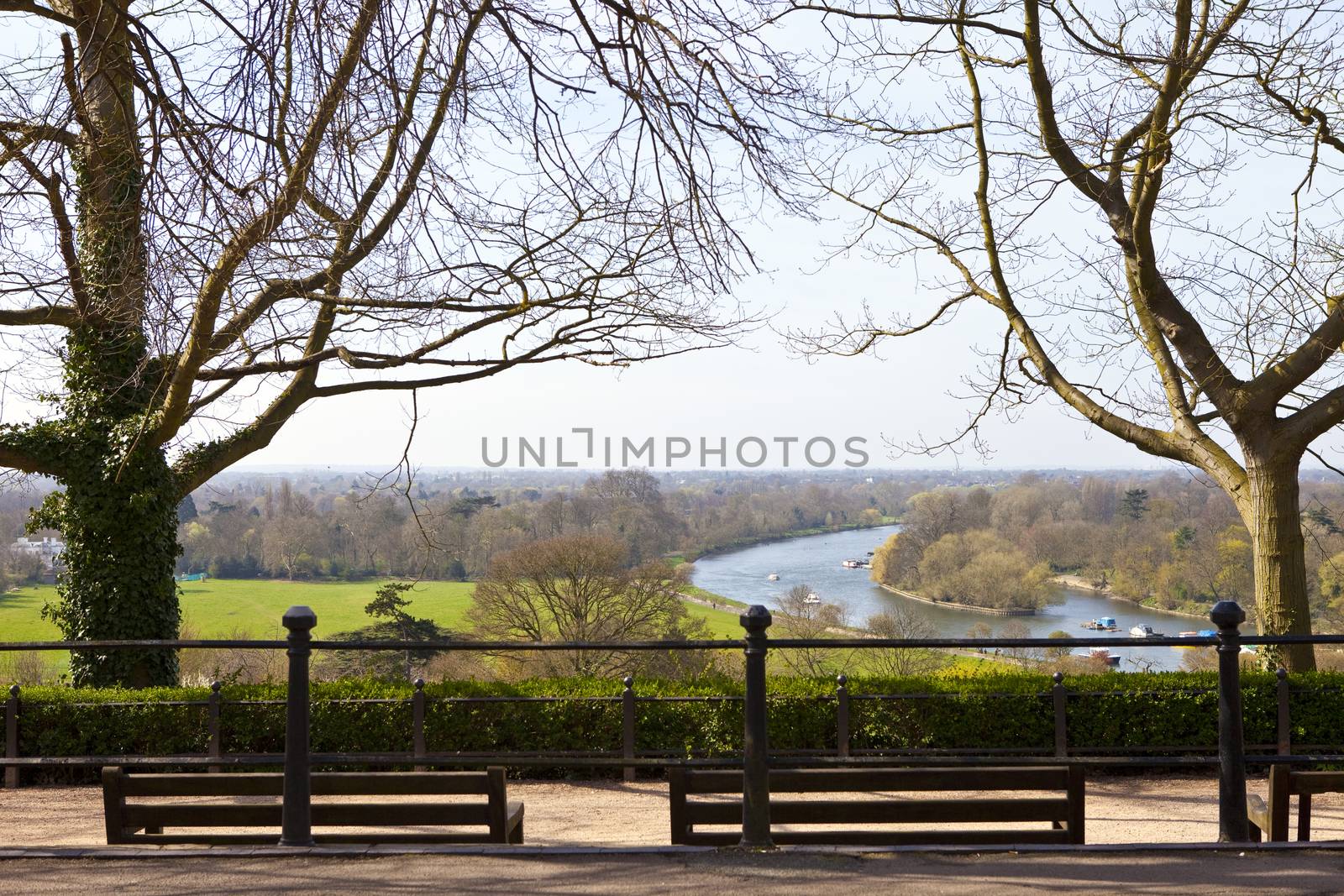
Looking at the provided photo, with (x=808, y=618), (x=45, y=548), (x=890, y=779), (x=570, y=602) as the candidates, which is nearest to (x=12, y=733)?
(x=890, y=779)

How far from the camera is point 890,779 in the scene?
4.37 meters

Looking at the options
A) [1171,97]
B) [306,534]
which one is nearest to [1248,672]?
[1171,97]

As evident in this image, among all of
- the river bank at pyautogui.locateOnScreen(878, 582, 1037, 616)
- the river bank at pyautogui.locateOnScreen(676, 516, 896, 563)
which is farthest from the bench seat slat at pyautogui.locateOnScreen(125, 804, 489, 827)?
the river bank at pyautogui.locateOnScreen(676, 516, 896, 563)

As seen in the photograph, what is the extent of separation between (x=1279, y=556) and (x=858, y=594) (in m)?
32.2

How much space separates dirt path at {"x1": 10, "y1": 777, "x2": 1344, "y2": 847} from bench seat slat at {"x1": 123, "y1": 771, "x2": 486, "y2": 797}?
2.11 m

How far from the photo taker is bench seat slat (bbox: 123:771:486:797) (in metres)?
4.52

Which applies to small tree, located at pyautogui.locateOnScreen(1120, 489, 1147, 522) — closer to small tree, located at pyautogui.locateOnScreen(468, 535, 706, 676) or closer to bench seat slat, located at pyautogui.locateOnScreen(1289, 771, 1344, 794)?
small tree, located at pyautogui.locateOnScreen(468, 535, 706, 676)

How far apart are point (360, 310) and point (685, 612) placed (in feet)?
64.1

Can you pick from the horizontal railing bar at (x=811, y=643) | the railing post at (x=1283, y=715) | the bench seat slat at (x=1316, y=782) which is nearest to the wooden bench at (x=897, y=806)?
the horizontal railing bar at (x=811, y=643)

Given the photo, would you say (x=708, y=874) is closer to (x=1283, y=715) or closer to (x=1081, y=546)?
(x=1283, y=715)

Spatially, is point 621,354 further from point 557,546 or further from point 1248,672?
point 557,546

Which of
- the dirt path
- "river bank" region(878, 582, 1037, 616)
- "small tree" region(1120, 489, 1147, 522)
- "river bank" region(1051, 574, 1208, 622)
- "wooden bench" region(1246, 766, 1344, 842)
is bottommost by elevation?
"river bank" region(878, 582, 1037, 616)

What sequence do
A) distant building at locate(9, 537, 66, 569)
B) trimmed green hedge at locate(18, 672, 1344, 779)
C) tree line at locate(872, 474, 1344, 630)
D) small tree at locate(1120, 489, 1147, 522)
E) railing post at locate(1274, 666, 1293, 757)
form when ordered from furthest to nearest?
small tree at locate(1120, 489, 1147, 522), tree line at locate(872, 474, 1344, 630), distant building at locate(9, 537, 66, 569), trimmed green hedge at locate(18, 672, 1344, 779), railing post at locate(1274, 666, 1293, 757)

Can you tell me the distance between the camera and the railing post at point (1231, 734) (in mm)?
4293
